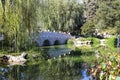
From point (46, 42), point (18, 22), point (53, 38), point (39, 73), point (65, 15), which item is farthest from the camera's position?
point (65, 15)

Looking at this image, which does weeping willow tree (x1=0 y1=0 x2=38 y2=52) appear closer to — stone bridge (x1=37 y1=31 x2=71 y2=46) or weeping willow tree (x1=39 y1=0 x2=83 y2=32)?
stone bridge (x1=37 y1=31 x2=71 y2=46)

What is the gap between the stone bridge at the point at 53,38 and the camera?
44425 mm

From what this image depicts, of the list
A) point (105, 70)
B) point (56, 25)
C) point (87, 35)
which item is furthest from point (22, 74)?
point (87, 35)

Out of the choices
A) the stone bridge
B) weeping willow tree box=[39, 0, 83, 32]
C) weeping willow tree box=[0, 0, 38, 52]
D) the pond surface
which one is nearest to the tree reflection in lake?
the pond surface

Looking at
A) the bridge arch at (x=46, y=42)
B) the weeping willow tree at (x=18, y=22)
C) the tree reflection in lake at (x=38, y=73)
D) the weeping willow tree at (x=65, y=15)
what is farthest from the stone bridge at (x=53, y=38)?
the tree reflection in lake at (x=38, y=73)

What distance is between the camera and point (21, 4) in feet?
68.8

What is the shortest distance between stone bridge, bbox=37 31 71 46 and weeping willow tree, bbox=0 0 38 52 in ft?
67.8

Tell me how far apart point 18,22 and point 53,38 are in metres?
28.0

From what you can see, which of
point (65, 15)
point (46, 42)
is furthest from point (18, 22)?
point (65, 15)

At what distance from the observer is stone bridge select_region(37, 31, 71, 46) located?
1749 inches

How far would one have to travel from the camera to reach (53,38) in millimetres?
48562

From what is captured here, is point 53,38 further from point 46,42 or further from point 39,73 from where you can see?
point 39,73

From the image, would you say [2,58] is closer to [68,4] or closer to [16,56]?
[16,56]

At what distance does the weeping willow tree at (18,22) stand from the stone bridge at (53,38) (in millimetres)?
20657
